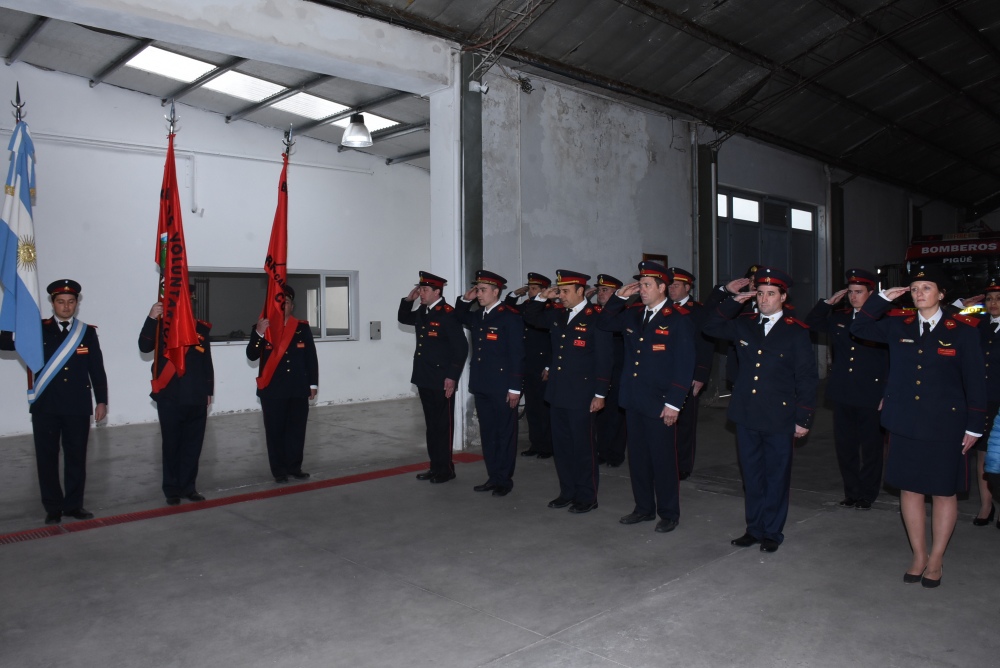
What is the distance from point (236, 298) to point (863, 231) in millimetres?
12790

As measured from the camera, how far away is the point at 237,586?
13.7 feet

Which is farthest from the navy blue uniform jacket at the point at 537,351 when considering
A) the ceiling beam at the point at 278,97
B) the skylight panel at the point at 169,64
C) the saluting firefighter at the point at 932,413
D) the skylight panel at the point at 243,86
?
the skylight panel at the point at 169,64

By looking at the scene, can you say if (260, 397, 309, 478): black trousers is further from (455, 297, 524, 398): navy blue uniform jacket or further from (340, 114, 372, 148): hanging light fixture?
(340, 114, 372, 148): hanging light fixture

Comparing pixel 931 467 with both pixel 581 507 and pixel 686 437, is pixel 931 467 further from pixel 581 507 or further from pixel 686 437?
pixel 686 437

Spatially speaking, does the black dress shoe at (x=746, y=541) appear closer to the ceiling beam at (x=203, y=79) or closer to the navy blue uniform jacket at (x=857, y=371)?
the navy blue uniform jacket at (x=857, y=371)

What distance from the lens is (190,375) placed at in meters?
6.04

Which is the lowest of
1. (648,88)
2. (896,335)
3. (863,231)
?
(896,335)

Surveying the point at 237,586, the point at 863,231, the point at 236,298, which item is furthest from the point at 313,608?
the point at 863,231

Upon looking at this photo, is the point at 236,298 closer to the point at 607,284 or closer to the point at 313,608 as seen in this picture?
the point at 607,284

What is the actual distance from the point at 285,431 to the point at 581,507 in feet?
9.34

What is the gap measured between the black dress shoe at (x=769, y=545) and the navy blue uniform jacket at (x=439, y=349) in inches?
110

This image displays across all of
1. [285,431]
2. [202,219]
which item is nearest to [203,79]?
[202,219]

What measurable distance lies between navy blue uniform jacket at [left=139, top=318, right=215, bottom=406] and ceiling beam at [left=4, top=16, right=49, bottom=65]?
4001mm

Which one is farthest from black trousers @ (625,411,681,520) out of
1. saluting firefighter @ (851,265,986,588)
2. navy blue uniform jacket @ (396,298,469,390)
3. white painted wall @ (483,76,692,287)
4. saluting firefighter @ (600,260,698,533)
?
white painted wall @ (483,76,692,287)
